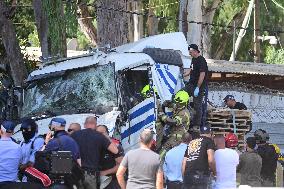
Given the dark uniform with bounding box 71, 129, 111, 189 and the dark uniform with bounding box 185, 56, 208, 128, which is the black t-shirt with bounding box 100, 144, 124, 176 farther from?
the dark uniform with bounding box 185, 56, 208, 128

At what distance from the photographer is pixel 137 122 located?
529 inches

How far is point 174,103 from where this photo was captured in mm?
13836

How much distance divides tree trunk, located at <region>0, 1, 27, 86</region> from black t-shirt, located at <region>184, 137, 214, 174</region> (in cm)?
946

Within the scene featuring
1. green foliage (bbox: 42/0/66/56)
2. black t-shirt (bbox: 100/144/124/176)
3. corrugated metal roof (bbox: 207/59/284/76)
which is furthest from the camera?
corrugated metal roof (bbox: 207/59/284/76)

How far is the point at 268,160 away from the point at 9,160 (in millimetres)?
5126

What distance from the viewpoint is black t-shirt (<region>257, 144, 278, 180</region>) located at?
522 inches

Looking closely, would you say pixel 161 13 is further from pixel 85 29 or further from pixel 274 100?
pixel 274 100

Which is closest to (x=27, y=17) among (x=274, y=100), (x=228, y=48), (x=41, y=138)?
(x=274, y=100)

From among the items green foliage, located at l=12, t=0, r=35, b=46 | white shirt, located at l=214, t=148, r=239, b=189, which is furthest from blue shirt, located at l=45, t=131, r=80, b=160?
green foliage, located at l=12, t=0, r=35, b=46

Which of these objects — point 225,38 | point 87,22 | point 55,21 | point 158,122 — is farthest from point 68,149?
point 225,38

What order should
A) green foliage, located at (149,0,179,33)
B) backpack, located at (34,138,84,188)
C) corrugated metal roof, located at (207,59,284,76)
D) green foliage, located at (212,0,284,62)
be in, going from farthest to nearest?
1. green foliage, located at (212,0,284,62)
2. green foliage, located at (149,0,179,33)
3. corrugated metal roof, located at (207,59,284,76)
4. backpack, located at (34,138,84,188)

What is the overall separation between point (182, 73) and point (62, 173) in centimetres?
528

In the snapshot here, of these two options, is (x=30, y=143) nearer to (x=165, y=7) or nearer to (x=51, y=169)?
(x=51, y=169)

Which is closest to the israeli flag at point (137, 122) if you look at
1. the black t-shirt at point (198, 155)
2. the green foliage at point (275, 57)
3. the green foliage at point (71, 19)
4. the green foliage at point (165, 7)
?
the black t-shirt at point (198, 155)
